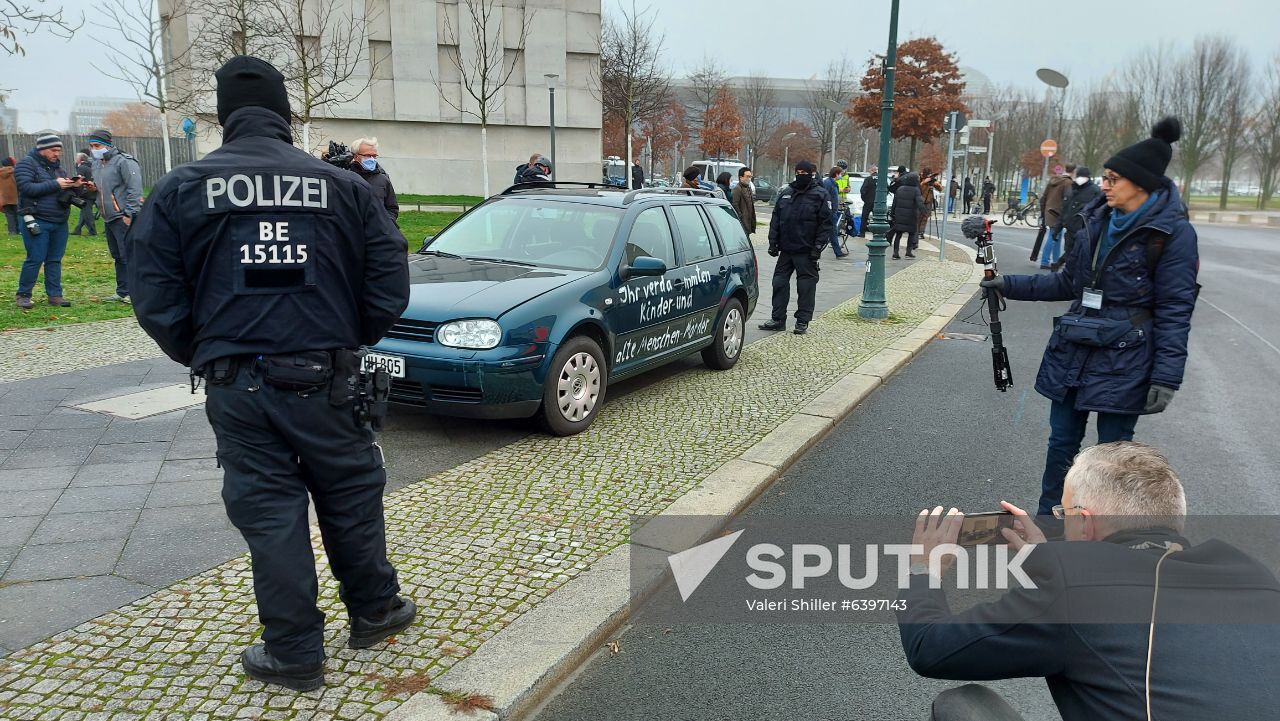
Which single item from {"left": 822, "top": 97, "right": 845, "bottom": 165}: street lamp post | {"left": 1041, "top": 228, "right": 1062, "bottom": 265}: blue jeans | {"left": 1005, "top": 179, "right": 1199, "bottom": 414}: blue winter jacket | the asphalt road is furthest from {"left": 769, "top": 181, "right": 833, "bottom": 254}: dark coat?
{"left": 822, "top": 97, "right": 845, "bottom": 165}: street lamp post

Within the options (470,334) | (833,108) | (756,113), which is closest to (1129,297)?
(470,334)

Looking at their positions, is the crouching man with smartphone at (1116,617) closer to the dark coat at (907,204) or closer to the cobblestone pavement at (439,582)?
the cobblestone pavement at (439,582)

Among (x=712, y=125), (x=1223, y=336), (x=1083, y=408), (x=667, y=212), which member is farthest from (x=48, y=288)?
(x=712, y=125)

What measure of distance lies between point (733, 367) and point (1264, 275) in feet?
49.5

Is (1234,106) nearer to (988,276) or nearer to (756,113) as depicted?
(756,113)

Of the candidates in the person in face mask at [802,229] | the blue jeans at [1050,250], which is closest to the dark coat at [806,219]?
the person in face mask at [802,229]

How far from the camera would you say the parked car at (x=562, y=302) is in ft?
18.8

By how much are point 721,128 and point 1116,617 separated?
54.2m

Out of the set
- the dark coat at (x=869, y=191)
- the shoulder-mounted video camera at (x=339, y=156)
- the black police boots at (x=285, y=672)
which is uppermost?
the shoulder-mounted video camera at (x=339, y=156)

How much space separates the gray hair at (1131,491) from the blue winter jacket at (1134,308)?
2.16 m

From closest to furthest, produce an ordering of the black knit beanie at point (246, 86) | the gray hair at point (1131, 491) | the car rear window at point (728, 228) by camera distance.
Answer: the gray hair at point (1131, 491)
the black knit beanie at point (246, 86)
the car rear window at point (728, 228)

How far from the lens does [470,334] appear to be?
571cm

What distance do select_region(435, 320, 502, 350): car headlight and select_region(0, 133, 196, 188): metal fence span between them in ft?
120

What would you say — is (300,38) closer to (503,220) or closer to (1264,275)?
(503,220)
